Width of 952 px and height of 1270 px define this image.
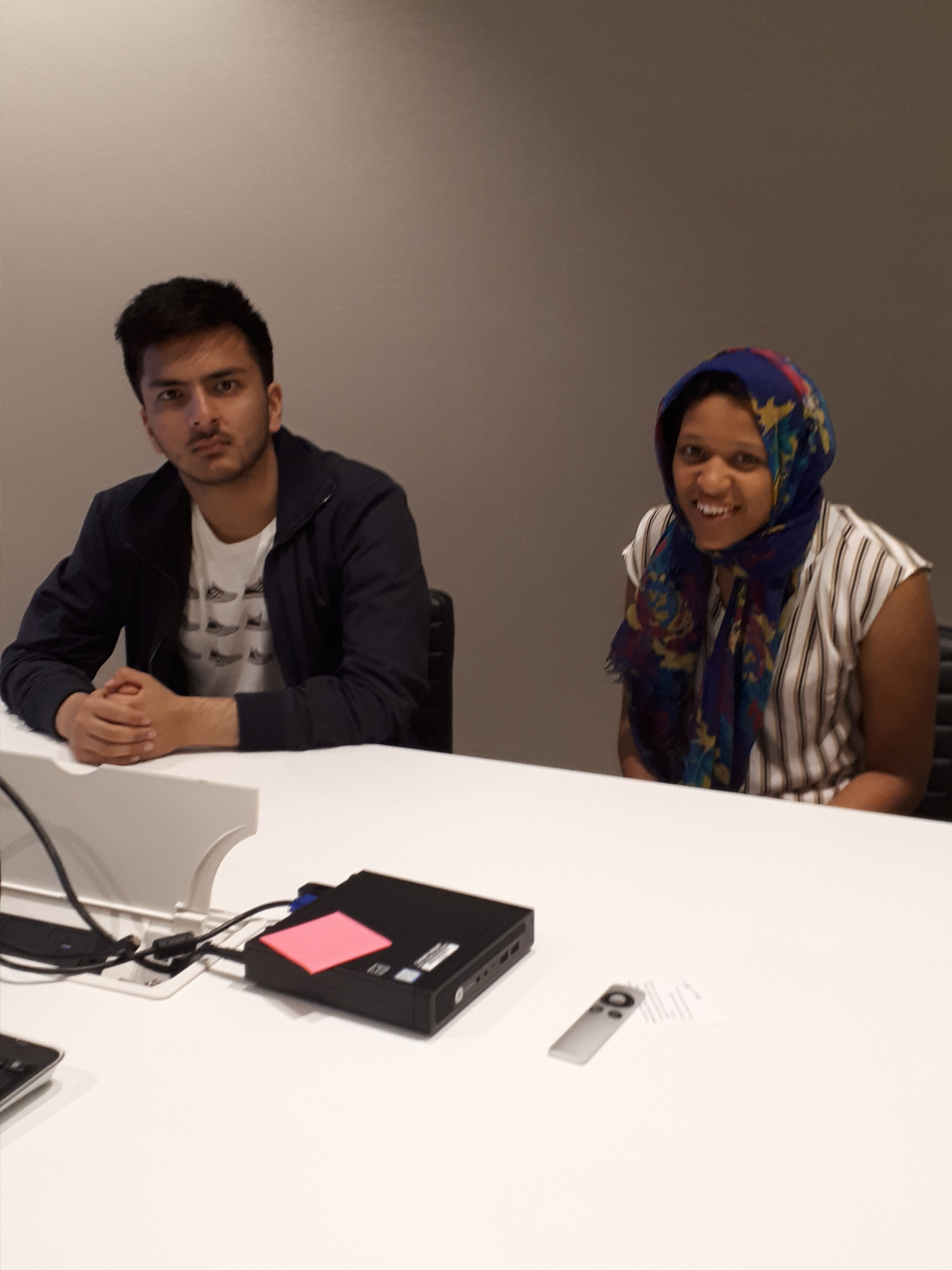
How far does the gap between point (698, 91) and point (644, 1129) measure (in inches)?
96.7

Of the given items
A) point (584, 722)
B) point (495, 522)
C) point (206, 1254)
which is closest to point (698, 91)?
point (495, 522)

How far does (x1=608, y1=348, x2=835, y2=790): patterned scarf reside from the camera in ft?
5.40

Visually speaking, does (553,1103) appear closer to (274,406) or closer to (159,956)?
(159,956)

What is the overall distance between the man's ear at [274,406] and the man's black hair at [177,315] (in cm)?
8

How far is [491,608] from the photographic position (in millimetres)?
2947

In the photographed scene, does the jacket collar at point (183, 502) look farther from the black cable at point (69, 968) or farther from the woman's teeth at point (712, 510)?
the black cable at point (69, 968)

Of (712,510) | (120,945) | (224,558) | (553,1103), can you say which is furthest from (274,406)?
(553,1103)

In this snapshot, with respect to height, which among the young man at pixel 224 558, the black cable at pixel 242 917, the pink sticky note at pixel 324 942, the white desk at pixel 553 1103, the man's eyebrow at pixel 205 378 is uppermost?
A: the man's eyebrow at pixel 205 378

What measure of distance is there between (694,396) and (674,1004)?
3.53 ft

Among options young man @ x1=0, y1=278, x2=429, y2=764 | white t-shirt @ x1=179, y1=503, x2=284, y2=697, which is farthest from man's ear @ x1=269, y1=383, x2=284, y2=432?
white t-shirt @ x1=179, y1=503, x2=284, y2=697

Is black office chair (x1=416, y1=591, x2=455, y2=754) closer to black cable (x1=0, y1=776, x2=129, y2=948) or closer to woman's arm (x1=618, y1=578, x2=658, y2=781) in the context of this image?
woman's arm (x1=618, y1=578, x2=658, y2=781)

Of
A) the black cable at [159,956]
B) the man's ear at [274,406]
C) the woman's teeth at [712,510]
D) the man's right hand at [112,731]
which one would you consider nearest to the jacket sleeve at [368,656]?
the man's right hand at [112,731]

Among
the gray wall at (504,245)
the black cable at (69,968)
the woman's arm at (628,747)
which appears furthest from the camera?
the gray wall at (504,245)

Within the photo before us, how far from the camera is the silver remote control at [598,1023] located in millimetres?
804
